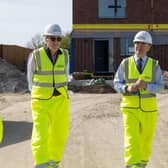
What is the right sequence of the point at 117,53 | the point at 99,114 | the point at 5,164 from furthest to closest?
the point at 117,53 < the point at 99,114 < the point at 5,164

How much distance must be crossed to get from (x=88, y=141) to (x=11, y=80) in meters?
26.0

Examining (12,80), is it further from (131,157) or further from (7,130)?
(131,157)

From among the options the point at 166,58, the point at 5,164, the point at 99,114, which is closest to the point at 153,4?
the point at 166,58

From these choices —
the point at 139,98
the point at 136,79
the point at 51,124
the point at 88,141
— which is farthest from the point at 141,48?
the point at 88,141

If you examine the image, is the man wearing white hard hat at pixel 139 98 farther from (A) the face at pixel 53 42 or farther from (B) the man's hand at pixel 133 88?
(A) the face at pixel 53 42

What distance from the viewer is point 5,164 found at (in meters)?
10.3

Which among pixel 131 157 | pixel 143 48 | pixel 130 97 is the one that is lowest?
pixel 131 157

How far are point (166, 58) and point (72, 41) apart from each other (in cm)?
646

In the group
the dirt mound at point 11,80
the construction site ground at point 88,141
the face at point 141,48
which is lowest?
the dirt mound at point 11,80

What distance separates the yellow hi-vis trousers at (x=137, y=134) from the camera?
791 cm

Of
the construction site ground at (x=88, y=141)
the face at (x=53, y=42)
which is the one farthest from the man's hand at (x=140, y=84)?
the construction site ground at (x=88, y=141)

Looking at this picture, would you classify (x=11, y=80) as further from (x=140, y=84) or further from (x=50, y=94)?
(x=140, y=84)

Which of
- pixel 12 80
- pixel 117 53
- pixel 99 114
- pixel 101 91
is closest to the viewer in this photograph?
pixel 99 114

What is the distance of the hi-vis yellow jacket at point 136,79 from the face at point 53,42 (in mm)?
932
